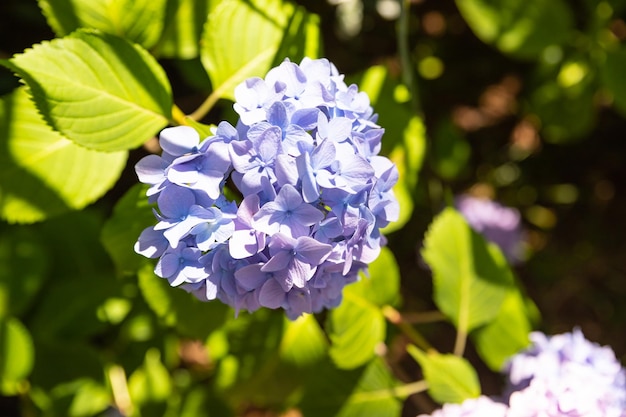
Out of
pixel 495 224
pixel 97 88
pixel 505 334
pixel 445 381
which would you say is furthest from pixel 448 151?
pixel 97 88

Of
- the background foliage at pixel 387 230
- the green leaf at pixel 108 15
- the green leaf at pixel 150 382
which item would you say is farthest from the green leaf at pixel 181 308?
the green leaf at pixel 150 382

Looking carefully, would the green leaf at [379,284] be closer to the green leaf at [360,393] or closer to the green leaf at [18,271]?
the green leaf at [360,393]

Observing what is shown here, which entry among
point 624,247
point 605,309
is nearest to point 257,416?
point 605,309

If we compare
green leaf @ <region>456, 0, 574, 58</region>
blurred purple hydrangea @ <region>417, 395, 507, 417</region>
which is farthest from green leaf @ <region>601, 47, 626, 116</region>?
blurred purple hydrangea @ <region>417, 395, 507, 417</region>

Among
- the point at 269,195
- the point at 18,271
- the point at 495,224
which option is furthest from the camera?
the point at 495,224

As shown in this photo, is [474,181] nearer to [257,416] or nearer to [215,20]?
[257,416]

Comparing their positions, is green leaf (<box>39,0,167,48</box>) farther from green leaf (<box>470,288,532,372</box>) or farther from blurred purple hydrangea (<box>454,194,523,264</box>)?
blurred purple hydrangea (<box>454,194,523,264</box>)

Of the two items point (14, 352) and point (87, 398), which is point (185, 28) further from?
point (87, 398)
